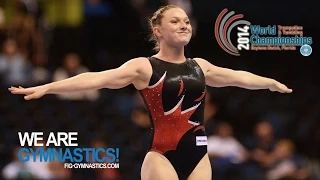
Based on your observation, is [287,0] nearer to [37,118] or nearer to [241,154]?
[241,154]

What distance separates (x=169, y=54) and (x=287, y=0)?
→ 4.03 m

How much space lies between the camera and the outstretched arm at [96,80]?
4258mm

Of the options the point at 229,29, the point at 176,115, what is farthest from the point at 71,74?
the point at 176,115

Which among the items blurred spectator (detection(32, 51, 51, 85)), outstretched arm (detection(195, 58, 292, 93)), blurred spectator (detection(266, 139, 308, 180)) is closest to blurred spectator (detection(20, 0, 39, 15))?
blurred spectator (detection(32, 51, 51, 85))

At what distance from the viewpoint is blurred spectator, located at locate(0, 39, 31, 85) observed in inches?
305

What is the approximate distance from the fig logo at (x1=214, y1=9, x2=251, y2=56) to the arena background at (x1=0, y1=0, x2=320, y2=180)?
15 centimetres

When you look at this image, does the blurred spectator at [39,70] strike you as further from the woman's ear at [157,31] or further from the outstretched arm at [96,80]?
the outstretched arm at [96,80]

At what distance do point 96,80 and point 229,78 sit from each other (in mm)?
1153

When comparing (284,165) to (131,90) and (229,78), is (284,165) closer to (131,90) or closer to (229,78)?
(131,90)

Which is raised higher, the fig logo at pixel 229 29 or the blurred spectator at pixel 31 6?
the blurred spectator at pixel 31 6

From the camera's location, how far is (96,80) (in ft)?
14.5

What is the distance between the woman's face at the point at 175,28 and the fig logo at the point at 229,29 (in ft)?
9.43

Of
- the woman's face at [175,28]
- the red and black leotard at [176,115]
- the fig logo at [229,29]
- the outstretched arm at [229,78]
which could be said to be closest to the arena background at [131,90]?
the fig logo at [229,29]

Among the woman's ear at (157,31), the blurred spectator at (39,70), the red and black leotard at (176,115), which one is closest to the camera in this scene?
the red and black leotard at (176,115)
